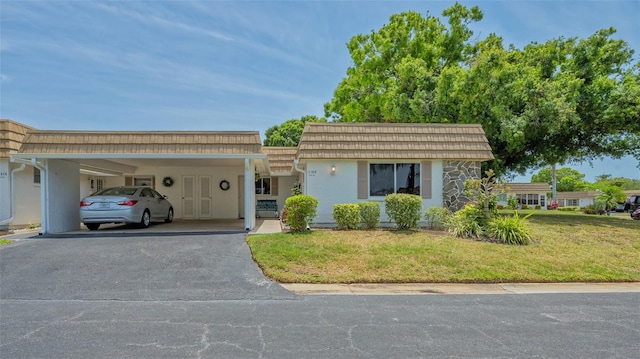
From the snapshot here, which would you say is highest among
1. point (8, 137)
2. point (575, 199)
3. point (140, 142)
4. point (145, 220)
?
point (8, 137)

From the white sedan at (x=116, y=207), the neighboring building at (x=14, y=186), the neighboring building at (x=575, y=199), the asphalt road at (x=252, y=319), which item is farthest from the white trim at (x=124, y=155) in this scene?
the neighboring building at (x=575, y=199)

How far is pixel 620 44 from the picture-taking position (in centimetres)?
1566

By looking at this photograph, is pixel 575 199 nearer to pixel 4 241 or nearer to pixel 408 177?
pixel 408 177

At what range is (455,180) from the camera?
12.8 metres

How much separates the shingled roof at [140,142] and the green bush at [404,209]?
4409 mm

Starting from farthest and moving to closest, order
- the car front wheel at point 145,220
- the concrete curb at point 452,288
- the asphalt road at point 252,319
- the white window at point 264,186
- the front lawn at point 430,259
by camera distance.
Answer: the white window at point 264,186 → the car front wheel at point 145,220 → the front lawn at point 430,259 → the concrete curb at point 452,288 → the asphalt road at point 252,319

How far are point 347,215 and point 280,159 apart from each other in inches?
308

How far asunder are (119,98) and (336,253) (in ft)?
45.5

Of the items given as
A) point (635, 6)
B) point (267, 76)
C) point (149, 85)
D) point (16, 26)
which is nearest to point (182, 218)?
point (149, 85)

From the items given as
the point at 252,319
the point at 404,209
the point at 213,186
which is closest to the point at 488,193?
the point at 404,209

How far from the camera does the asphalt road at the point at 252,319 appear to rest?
12.2 feet

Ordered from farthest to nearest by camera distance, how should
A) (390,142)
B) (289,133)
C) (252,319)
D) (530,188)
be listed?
(530,188) < (289,133) < (390,142) < (252,319)

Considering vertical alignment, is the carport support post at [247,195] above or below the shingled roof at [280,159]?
below

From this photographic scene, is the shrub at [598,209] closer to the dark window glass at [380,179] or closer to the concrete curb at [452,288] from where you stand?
the dark window glass at [380,179]
